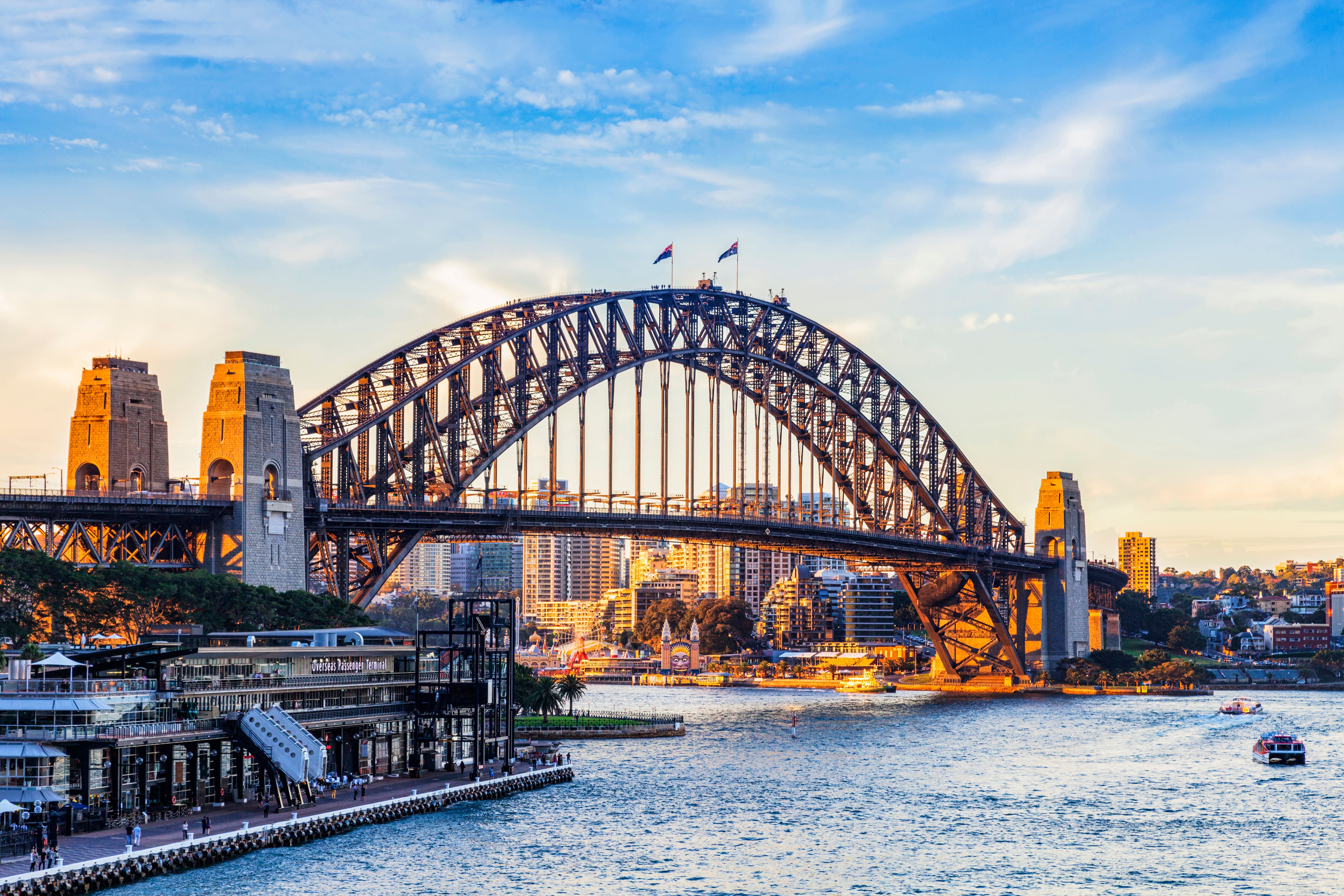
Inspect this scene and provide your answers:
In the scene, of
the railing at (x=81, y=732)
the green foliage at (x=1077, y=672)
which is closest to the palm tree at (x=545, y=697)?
the railing at (x=81, y=732)

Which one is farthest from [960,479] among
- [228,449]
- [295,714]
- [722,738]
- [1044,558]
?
[295,714]

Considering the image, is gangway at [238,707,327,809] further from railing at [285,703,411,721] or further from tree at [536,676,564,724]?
tree at [536,676,564,724]

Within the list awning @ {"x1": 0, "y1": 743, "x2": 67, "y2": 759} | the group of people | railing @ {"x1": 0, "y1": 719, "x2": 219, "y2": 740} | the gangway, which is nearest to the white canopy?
railing @ {"x1": 0, "y1": 719, "x2": 219, "y2": 740}

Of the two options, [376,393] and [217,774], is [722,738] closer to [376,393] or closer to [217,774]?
[376,393]

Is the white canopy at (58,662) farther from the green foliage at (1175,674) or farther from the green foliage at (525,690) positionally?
the green foliage at (1175,674)

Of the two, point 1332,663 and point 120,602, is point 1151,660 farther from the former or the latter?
point 120,602

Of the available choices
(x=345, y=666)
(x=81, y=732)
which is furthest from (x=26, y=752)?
(x=345, y=666)
